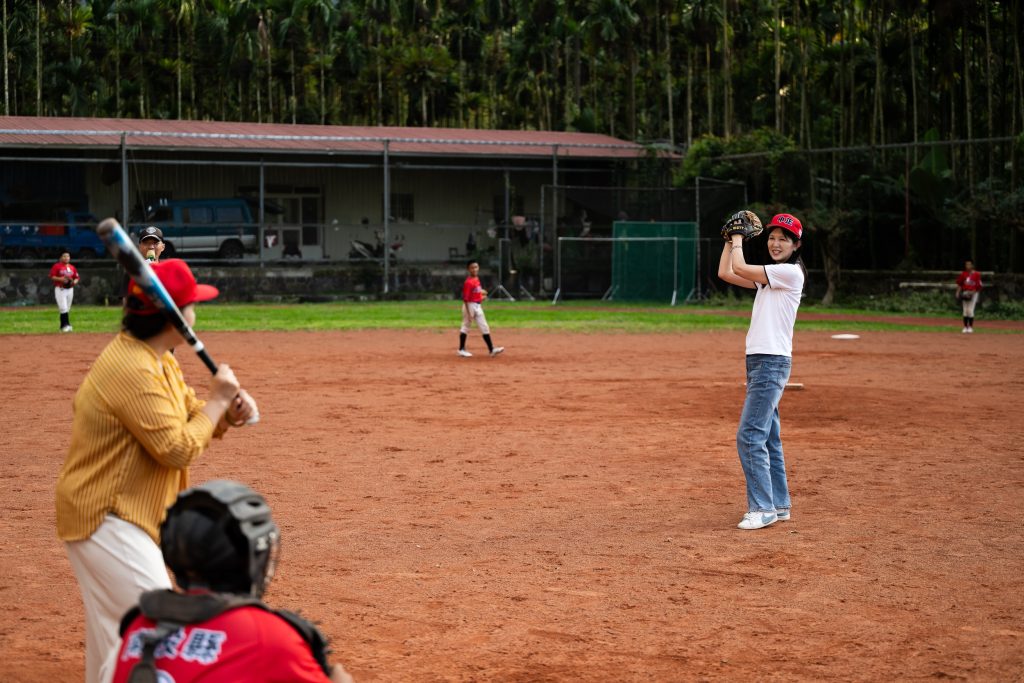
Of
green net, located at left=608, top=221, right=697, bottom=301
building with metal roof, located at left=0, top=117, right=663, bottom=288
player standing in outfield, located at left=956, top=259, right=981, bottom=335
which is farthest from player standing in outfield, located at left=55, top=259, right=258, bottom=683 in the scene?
green net, located at left=608, top=221, right=697, bottom=301

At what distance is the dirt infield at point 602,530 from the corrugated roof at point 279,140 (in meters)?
22.8

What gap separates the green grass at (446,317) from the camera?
2847 centimetres

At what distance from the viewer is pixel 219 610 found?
9.62ft

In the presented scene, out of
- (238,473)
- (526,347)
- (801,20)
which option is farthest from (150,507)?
(801,20)

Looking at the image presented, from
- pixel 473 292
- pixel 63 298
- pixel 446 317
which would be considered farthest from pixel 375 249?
pixel 473 292

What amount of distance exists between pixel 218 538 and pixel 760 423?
6175mm

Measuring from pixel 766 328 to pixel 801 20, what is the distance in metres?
45.4

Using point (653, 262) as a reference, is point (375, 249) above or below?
above

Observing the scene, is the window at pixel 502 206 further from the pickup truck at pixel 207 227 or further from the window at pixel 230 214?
the window at pixel 230 214

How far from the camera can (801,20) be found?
50.9 m

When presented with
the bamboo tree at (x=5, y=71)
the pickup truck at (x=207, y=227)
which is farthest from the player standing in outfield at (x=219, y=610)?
the bamboo tree at (x=5, y=71)

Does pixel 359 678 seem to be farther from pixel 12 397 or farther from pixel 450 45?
pixel 450 45

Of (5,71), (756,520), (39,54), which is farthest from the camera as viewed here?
(5,71)

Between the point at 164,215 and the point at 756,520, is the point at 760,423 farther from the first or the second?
the point at 164,215
